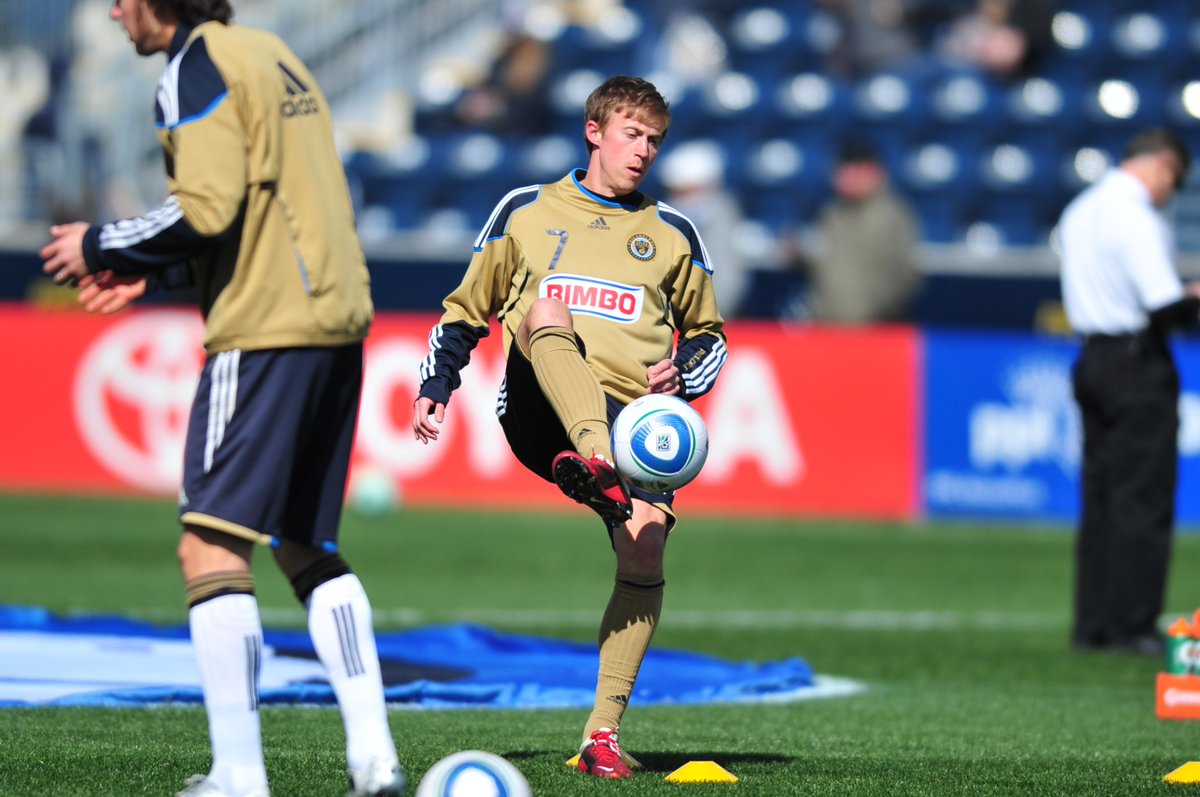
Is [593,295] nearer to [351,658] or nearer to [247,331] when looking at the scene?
[247,331]

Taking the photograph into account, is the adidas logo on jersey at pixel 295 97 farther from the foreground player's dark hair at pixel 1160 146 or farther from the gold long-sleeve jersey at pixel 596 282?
the foreground player's dark hair at pixel 1160 146

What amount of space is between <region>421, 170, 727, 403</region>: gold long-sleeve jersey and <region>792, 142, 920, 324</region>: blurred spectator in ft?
35.3

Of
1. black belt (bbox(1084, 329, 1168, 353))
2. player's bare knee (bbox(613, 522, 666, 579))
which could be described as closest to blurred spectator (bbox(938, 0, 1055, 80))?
→ black belt (bbox(1084, 329, 1168, 353))

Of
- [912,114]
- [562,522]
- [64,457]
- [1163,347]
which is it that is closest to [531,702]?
[1163,347]

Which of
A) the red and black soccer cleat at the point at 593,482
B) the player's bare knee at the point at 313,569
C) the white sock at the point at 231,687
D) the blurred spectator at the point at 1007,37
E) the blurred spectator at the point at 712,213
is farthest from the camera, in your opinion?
the blurred spectator at the point at 1007,37

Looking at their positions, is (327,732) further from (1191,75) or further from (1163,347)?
(1191,75)

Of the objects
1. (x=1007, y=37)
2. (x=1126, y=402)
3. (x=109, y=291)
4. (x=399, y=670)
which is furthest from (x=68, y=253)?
(x=1007, y=37)

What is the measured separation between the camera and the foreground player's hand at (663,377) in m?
5.61

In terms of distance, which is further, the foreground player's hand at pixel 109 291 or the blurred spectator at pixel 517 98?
the blurred spectator at pixel 517 98

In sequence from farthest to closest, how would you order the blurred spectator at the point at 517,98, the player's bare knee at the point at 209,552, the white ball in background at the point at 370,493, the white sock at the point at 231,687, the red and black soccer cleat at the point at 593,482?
1. the blurred spectator at the point at 517,98
2. the white ball in background at the point at 370,493
3. the red and black soccer cleat at the point at 593,482
4. the player's bare knee at the point at 209,552
5. the white sock at the point at 231,687

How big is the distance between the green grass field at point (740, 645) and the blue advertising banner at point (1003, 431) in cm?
35

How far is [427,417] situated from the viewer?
17.9ft

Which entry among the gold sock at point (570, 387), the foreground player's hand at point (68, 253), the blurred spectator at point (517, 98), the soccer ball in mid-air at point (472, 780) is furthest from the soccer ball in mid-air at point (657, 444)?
the blurred spectator at point (517, 98)

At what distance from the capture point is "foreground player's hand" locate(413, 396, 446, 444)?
5.43 meters
